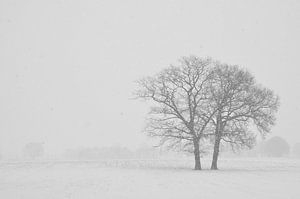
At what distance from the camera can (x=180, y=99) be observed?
36.9m

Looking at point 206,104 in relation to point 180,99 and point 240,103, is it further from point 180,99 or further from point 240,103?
point 240,103

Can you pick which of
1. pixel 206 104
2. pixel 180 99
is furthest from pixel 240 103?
pixel 180 99

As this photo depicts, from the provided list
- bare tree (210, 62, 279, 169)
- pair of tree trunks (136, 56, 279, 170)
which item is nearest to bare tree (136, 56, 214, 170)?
pair of tree trunks (136, 56, 279, 170)

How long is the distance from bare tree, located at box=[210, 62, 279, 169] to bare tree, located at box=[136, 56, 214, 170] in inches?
51.2

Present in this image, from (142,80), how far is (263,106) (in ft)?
41.6

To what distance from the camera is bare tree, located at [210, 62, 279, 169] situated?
34.4 metres

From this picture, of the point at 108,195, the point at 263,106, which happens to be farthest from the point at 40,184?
the point at 263,106

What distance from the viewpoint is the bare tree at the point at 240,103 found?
34406mm

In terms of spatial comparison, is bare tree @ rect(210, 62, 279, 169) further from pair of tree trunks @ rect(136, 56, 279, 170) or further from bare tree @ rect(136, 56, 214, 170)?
bare tree @ rect(136, 56, 214, 170)

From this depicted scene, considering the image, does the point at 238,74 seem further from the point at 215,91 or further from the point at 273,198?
the point at 273,198

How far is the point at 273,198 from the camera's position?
16.0 m

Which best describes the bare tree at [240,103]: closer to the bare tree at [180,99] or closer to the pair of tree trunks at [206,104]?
the pair of tree trunks at [206,104]

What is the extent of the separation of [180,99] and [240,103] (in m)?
6.25

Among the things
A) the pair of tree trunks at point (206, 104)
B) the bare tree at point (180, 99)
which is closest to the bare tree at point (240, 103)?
the pair of tree trunks at point (206, 104)
